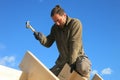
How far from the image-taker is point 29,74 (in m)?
2.65

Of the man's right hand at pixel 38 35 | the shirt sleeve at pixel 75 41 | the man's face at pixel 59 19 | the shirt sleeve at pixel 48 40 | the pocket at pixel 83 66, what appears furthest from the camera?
the shirt sleeve at pixel 48 40

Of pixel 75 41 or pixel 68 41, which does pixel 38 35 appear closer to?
pixel 68 41

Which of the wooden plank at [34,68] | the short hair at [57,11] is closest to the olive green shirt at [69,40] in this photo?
the short hair at [57,11]

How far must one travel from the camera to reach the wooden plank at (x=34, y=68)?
2408 millimetres

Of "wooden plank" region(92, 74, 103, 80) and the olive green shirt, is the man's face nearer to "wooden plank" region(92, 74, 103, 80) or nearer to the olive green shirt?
the olive green shirt

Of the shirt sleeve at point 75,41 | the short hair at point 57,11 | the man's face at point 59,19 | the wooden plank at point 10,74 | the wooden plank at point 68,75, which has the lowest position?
the wooden plank at point 10,74

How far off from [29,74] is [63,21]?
1.10m

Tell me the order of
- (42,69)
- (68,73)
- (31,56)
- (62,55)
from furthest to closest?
(62,55), (68,73), (31,56), (42,69)

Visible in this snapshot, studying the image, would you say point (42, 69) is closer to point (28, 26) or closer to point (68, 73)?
point (68, 73)

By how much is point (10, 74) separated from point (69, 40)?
122 centimetres

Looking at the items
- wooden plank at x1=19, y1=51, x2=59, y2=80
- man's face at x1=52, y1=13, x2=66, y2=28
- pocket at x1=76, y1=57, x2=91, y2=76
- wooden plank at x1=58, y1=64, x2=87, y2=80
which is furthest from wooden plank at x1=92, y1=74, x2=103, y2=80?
wooden plank at x1=19, y1=51, x2=59, y2=80

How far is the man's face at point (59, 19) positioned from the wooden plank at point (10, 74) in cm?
107

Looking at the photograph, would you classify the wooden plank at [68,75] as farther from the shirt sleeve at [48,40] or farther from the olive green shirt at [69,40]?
the shirt sleeve at [48,40]

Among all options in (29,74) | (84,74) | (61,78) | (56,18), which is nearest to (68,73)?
(61,78)
